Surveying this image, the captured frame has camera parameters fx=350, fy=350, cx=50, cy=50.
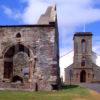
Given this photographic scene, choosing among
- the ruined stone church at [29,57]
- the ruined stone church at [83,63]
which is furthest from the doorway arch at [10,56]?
the ruined stone church at [83,63]

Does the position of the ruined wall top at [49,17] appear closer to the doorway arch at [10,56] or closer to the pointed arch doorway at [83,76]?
the doorway arch at [10,56]

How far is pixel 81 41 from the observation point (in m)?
77.2

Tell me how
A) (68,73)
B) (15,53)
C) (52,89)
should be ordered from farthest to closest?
1. (68,73)
2. (15,53)
3. (52,89)

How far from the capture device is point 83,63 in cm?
7725

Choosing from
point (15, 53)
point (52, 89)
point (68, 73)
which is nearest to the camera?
point (52, 89)

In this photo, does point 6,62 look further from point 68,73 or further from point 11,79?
point 68,73

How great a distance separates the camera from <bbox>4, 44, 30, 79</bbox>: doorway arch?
1123 inches

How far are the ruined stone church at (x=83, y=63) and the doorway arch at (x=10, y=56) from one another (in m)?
47.3

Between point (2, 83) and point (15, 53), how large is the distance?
2.76 metres

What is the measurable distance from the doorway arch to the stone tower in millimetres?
47832

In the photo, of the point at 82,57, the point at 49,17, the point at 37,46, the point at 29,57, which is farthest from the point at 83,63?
the point at 37,46

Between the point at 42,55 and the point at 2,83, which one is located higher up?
the point at 42,55

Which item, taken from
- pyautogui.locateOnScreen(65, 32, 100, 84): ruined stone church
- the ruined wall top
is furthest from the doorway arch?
pyautogui.locateOnScreen(65, 32, 100, 84): ruined stone church

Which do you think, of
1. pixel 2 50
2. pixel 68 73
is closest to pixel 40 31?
pixel 2 50
